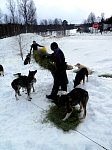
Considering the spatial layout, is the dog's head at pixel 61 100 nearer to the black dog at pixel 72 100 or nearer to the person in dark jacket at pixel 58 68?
the black dog at pixel 72 100

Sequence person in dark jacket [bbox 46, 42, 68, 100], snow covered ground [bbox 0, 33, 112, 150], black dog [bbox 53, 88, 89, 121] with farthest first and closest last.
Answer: person in dark jacket [bbox 46, 42, 68, 100]
black dog [bbox 53, 88, 89, 121]
snow covered ground [bbox 0, 33, 112, 150]

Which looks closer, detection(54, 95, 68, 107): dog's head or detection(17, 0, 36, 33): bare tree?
detection(54, 95, 68, 107): dog's head

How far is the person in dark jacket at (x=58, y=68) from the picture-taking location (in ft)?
29.6

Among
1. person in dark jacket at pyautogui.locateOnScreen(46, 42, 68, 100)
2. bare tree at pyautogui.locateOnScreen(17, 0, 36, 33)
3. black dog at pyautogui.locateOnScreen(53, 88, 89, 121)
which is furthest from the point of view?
bare tree at pyautogui.locateOnScreen(17, 0, 36, 33)

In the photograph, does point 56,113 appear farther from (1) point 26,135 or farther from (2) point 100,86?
(2) point 100,86

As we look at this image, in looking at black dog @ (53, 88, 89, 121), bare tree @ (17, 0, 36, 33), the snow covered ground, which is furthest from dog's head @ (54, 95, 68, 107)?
bare tree @ (17, 0, 36, 33)

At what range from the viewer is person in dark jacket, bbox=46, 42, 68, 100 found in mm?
9008

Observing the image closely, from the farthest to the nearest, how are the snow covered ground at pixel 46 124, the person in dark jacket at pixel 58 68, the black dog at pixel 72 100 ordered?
the person in dark jacket at pixel 58 68, the black dog at pixel 72 100, the snow covered ground at pixel 46 124

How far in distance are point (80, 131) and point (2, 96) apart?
444 centimetres

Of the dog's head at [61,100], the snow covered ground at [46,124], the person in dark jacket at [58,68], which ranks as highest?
the person in dark jacket at [58,68]

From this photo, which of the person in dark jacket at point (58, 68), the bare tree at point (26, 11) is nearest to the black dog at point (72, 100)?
the person in dark jacket at point (58, 68)

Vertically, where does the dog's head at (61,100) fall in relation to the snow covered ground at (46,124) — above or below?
above

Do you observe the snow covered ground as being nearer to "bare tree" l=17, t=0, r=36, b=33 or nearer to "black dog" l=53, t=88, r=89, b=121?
"black dog" l=53, t=88, r=89, b=121

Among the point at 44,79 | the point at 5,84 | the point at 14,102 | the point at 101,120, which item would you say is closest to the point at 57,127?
the point at 101,120
